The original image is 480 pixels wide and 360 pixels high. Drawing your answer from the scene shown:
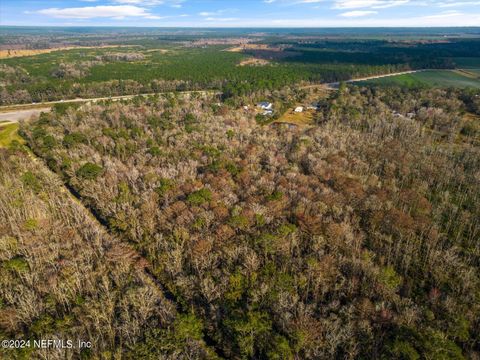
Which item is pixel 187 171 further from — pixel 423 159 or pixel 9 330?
pixel 423 159

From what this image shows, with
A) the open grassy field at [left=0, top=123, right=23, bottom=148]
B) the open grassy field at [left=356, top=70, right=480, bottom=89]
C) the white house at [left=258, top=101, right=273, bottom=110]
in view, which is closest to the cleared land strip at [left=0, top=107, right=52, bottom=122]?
the open grassy field at [left=0, top=123, right=23, bottom=148]

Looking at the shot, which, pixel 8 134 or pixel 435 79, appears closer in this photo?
pixel 8 134

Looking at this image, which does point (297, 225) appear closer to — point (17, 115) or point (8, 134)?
point (8, 134)

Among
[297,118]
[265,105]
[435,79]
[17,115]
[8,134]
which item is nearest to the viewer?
[8,134]

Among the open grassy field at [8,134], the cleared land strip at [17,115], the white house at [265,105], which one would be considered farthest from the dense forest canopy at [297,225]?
the white house at [265,105]

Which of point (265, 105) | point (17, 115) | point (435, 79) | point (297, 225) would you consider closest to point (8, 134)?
point (17, 115)

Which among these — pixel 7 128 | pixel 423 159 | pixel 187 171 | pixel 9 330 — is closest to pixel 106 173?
pixel 187 171

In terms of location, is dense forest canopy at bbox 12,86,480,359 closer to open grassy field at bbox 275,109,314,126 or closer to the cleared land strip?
open grassy field at bbox 275,109,314,126

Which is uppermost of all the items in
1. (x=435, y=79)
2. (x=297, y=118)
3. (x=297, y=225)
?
(x=435, y=79)

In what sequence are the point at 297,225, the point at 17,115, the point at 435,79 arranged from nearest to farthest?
the point at 297,225
the point at 17,115
the point at 435,79
